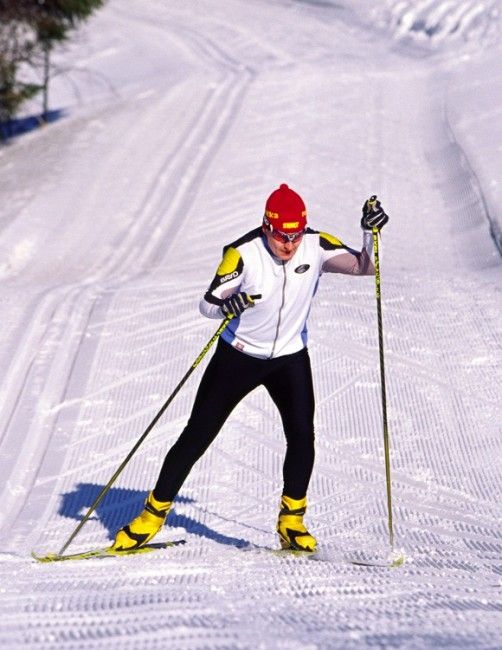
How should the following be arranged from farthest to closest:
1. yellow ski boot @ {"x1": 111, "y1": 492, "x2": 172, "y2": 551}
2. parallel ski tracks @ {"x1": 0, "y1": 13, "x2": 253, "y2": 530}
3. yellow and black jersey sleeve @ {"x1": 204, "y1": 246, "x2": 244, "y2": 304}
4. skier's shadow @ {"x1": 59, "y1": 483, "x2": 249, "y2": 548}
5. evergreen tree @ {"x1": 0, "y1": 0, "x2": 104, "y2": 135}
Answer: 1. evergreen tree @ {"x1": 0, "y1": 0, "x2": 104, "y2": 135}
2. parallel ski tracks @ {"x1": 0, "y1": 13, "x2": 253, "y2": 530}
3. skier's shadow @ {"x1": 59, "y1": 483, "x2": 249, "y2": 548}
4. yellow ski boot @ {"x1": 111, "y1": 492, "x2": 172, "y2": 551}
5. yellow and black jersey sleeve @ {"x1": 204, "y1": 246, "x2": 244, "y2": 304}

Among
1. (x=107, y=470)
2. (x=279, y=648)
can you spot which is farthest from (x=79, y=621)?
(x=107, y=470)

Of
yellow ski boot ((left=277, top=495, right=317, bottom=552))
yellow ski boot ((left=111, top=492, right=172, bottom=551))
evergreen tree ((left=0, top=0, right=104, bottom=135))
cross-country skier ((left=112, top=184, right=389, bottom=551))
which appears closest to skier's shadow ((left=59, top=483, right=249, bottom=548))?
yellow ski boot ((left=277, top=495, right=317, bottom=552))

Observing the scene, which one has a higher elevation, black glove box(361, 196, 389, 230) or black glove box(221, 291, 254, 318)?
black glove box(361, 196, 389, 230)

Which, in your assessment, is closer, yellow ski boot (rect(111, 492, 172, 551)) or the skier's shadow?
yellow ski boot (rect(111, 492, 172, 551))

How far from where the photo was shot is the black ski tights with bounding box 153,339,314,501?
5047 millimetres

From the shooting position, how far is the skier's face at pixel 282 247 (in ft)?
15.8

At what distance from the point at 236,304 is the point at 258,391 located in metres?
3.32

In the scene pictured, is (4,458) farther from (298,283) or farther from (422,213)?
(422,213)

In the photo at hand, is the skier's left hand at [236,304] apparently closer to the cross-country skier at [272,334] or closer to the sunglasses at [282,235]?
the cross-country skier at [272,334]

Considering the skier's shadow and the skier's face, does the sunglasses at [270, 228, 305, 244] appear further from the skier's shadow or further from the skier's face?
the skier's shadow

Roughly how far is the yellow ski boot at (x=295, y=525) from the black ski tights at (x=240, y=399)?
Result: 72mm

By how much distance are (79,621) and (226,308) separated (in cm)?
147

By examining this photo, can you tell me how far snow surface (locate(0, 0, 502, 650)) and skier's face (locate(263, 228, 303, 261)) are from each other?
52.1 inches

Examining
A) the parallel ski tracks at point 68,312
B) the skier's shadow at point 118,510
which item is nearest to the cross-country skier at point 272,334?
the skier's shadow at point 118,510
